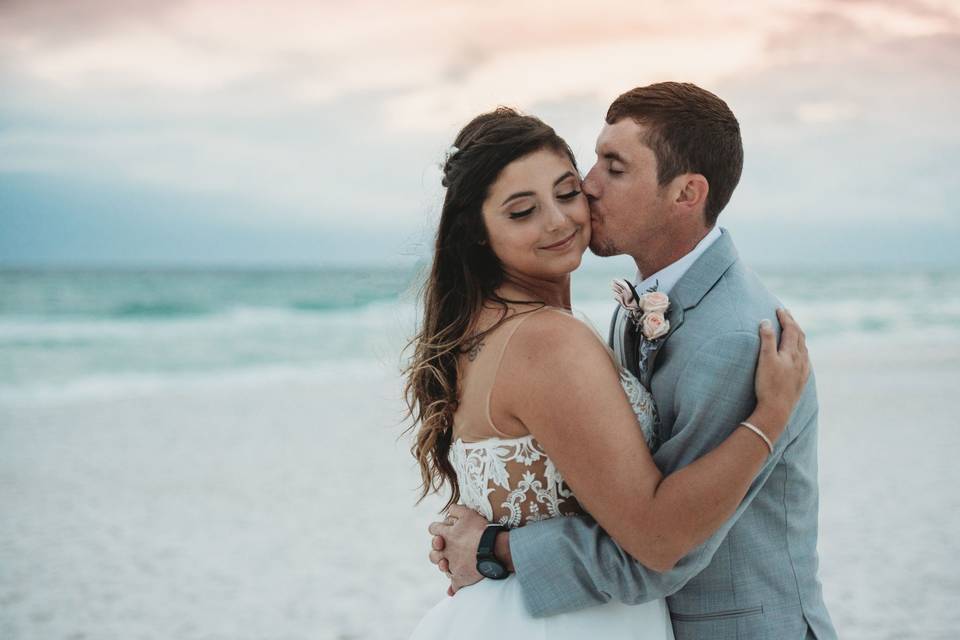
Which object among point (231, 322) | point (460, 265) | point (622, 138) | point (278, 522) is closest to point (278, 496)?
point (278, 522)

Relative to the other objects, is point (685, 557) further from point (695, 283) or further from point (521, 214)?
point (521, 214)

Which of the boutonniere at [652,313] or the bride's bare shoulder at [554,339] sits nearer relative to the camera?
the bride's bare shoulder at [554,339]

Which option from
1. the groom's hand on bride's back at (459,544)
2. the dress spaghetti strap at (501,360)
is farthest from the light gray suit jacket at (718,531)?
the dress spaghetti strap at (501,360)

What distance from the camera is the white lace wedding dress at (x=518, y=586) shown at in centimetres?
233

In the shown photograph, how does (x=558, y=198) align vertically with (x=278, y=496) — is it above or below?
above

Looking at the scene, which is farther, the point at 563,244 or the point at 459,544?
the point at 563,244

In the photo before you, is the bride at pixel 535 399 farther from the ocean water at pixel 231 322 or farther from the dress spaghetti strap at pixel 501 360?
the ocean water at pixel 231 322

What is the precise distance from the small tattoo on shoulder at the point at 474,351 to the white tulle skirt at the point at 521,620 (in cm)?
64

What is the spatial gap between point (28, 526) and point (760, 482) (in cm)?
748

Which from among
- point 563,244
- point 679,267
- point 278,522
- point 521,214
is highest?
point 521,214

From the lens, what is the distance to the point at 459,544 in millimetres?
2504

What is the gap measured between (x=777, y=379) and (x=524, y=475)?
732mm

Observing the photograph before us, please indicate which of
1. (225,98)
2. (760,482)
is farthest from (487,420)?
(225,98)

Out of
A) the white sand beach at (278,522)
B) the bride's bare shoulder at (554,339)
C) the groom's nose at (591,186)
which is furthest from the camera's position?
the white sand beach at (278,522)
